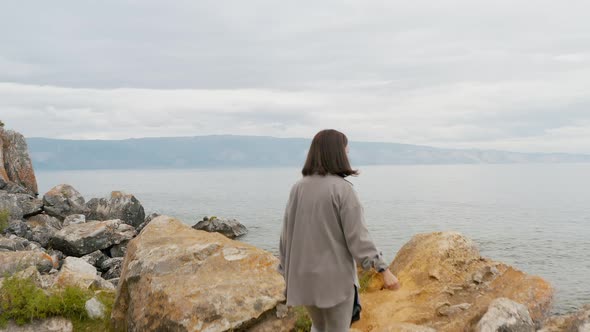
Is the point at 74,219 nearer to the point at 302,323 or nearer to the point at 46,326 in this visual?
the point at 46,326

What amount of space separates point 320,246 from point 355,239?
43cm

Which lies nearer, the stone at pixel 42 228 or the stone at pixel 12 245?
the stone at pixel 12 245

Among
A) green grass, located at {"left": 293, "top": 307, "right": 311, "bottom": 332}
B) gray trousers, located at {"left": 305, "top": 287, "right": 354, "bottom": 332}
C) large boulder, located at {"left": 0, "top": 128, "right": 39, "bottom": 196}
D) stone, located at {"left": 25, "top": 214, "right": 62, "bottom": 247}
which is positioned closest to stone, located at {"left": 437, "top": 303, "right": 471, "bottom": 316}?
green grass, located at {"left": 293, "top": 307, "right": 311, "bottom": 332}

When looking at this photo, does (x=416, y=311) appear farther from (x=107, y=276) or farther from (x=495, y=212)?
(x=495, y=212)

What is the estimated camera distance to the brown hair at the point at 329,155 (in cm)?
525

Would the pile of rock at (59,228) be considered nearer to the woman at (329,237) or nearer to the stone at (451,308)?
the woman at (329,237)

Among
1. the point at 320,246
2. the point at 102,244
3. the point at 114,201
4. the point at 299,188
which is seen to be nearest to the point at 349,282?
the point at 320,246

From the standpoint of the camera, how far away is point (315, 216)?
526cm

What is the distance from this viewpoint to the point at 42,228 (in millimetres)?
32250

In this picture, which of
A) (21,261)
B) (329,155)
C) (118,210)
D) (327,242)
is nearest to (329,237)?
(327,242)

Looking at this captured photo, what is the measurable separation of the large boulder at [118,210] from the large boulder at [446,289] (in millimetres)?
31665

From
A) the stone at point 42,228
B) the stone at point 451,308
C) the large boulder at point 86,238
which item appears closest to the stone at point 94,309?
the stone at point 451,308

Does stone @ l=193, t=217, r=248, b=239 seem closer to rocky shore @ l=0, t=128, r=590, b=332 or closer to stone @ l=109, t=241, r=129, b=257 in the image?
stone @ l=109, t=241, r=129, b=257

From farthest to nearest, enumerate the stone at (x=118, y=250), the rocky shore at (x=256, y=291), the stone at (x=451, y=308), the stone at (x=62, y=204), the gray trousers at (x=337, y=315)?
the stone at (x=62, y=204), the stone at (x=118, y=250), the stone at (x=451, y=308), the rocky shore at (x=256, y=291), the gray trousers at (x=337, y=315)
